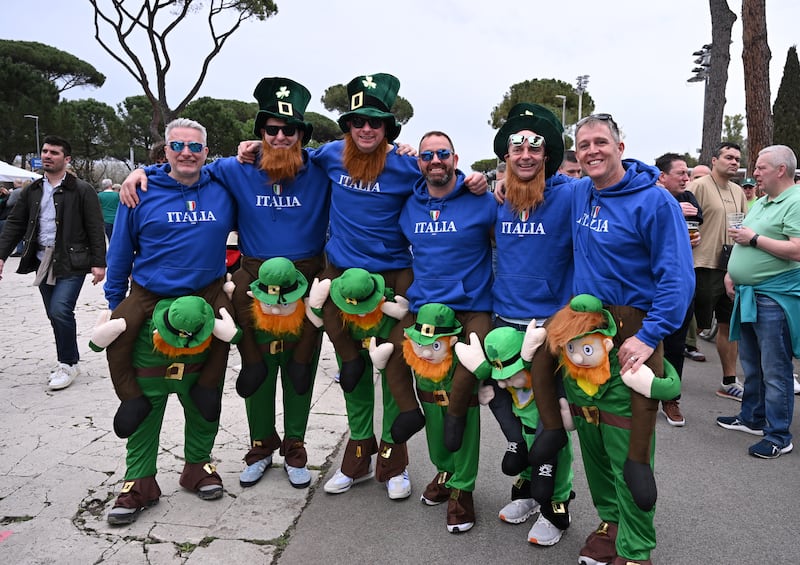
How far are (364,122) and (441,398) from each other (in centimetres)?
166

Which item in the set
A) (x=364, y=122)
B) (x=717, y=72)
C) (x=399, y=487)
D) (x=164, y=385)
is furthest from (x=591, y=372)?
(x=717, y=72)

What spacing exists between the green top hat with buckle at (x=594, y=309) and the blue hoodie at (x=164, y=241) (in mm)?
2055

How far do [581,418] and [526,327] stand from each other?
528 millimetres

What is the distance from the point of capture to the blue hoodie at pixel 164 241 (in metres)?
3.21

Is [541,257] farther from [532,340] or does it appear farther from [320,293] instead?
[320,293]

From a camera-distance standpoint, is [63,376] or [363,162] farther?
[63,376]

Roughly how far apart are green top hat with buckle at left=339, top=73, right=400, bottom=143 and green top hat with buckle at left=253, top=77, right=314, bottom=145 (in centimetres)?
30

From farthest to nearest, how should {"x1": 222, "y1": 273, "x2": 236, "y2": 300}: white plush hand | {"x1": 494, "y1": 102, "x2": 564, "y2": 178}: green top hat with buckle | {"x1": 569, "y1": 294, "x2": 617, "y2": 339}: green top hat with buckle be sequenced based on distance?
{"x1": 222, "y1": 273, "x2": 236, "y2": 300}: white plush hand < {"x1": 494, "y1": 102, "x2": 564, "y2": 178}: green top hat with buckle < {"x1": 569, "y1": 294, "x2": 617, "y2": 339}: green top hat with buckle

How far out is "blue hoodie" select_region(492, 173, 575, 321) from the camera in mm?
2910

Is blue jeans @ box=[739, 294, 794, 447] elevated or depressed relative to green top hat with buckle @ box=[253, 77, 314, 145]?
depressed

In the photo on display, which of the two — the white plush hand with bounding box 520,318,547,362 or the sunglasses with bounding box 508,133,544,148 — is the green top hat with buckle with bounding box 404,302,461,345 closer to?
the white plush hand with bounding box 520,318,547,362

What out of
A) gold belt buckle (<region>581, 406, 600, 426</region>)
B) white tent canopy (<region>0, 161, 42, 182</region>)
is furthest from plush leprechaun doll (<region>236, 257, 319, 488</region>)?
white tent canopy (<region>0, 161, 42, 182</region>)

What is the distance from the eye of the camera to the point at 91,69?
38031mm

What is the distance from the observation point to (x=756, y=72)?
28.3 feet
